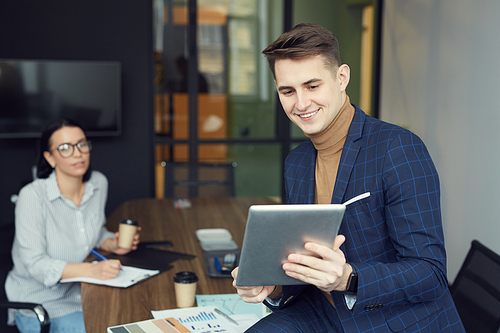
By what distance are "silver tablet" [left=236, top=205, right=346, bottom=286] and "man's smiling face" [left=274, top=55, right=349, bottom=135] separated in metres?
0.36

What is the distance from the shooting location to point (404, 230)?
110cm

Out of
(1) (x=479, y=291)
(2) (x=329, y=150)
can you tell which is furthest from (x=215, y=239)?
(1) (x=479, y=291)

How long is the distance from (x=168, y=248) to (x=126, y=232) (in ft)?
0.80

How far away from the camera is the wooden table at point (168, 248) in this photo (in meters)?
1.46

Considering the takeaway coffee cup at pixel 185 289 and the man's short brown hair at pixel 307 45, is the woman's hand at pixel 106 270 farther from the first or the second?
the man's short brown hair at pixel 307 45

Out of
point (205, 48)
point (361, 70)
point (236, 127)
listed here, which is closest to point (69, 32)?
point (205, 48)

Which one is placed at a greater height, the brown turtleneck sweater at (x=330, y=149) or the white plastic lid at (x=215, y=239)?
the brown turtleneck sweater at (x=330, y=149)

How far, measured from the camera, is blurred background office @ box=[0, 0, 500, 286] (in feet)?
13.4

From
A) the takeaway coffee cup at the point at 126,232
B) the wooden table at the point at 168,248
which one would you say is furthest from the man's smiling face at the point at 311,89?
the takeaway coffee cup at the point at 126,232

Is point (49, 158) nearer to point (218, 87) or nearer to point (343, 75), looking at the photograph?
point (343, 75)

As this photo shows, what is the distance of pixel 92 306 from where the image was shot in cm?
149

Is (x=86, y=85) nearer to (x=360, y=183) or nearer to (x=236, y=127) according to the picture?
(x=236, y=127)

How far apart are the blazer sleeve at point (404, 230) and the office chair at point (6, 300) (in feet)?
3.79

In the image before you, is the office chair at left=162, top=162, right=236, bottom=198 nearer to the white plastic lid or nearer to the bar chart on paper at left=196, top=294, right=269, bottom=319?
the white plastic lid
